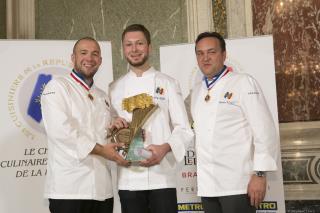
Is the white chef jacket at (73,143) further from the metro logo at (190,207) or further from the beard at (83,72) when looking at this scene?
the metro logo at (190,207)

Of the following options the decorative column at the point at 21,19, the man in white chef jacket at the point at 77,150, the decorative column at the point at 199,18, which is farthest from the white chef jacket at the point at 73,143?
the decorative column at the point at 21,19

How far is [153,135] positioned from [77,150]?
455mm


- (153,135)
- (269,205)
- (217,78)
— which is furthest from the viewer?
(269,205)

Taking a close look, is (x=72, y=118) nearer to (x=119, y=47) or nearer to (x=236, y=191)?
(x=236, y=191)

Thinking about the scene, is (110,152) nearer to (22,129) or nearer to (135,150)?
(135,150)

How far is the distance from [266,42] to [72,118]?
1.95m

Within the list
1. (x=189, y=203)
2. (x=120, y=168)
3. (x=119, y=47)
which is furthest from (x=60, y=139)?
(x=119, y=47)

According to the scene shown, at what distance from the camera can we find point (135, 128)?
229cm

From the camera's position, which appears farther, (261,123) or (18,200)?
(18,200)

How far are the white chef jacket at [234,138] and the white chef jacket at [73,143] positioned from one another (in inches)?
24.7

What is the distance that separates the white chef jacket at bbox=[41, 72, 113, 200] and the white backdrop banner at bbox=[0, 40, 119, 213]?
1063 millimetres

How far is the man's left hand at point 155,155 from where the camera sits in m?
2.25

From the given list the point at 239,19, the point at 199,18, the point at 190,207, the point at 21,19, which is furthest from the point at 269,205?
the point at 21,19

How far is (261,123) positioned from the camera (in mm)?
2344
